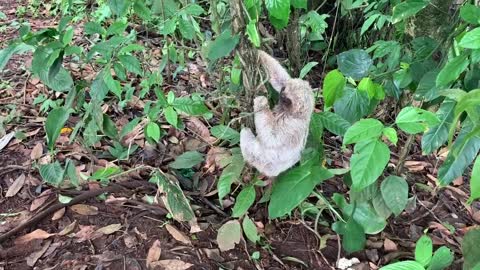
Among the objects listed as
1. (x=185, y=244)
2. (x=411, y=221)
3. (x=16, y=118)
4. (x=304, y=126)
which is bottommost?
(x=411, y=221)

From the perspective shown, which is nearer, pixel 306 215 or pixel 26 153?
pixel 306 215

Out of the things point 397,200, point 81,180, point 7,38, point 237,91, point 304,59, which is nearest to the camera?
point 397,200

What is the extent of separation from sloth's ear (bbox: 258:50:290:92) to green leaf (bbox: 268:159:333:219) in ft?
1.27

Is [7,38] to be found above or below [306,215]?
above

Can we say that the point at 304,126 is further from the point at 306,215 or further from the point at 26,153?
the point at 26,153

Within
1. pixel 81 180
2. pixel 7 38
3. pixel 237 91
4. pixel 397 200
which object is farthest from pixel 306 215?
pixel 7 38

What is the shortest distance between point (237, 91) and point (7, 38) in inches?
103

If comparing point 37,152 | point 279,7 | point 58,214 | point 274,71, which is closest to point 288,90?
point 274,71

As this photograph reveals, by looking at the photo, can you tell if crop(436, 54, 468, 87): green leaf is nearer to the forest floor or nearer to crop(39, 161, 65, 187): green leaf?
the forest floor

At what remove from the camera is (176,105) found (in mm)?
2297

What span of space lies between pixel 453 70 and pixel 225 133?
111 cm

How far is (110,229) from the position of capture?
2.53 m

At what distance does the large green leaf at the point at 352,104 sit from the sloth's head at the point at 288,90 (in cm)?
19

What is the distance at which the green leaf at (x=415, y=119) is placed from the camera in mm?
1709
